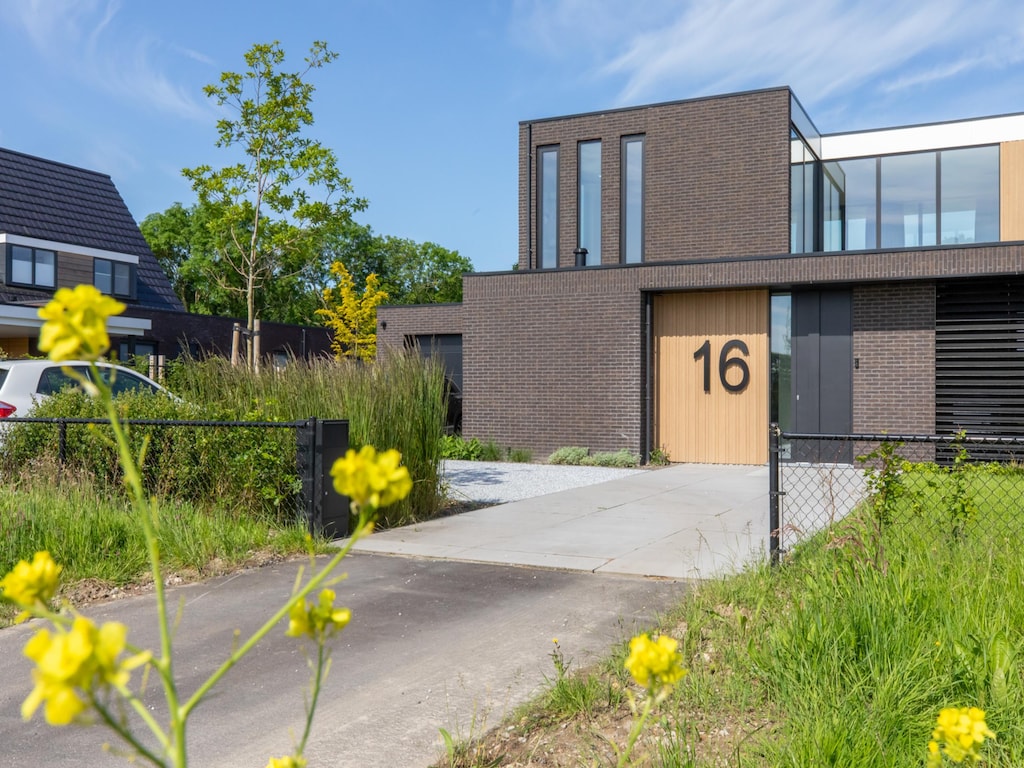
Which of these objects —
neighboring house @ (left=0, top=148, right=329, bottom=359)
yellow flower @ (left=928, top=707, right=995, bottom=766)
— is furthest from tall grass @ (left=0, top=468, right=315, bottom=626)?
neighboring house @ (left=0, top=148, right=329, bottom=359)

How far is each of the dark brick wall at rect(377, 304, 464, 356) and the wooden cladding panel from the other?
12.7 metres

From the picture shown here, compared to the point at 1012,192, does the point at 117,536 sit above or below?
below

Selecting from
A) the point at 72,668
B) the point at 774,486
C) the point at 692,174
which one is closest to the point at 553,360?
the point at 692,174

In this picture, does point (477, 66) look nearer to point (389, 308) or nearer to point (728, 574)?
point (728, 574)

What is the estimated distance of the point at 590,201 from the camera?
19.8 meters

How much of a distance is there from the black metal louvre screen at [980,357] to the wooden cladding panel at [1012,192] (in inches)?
256

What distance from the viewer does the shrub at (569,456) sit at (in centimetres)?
1695

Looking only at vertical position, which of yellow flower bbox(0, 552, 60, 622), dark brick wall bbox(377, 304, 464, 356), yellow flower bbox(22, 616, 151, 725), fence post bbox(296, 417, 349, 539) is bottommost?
fence post bbox(296, 417, 349, 539)

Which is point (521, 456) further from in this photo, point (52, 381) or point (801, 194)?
point (52, 381)

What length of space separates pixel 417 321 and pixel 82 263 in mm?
14383

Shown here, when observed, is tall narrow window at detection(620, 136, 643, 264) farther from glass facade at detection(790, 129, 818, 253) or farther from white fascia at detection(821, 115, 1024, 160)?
white fascia at detection(821, 115, 1024, 160)

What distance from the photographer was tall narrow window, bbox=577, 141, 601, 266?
19.8 meters

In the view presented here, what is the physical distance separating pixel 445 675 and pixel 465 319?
1484 centimetres

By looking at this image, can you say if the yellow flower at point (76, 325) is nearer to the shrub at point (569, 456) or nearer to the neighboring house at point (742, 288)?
the neighboring house at point (742, 288)
